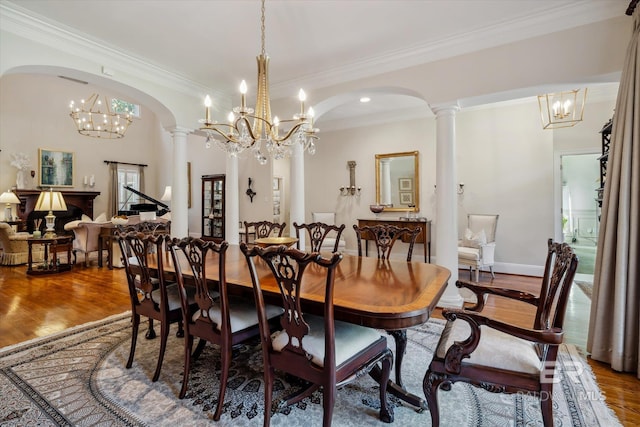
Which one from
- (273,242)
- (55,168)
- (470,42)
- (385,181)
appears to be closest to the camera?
(273,242)

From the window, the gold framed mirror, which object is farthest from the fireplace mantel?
the gold framed mirror

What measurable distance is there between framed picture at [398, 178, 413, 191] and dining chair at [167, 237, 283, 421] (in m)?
4.47

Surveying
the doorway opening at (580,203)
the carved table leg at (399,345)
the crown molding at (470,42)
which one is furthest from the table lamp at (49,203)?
the doorway opening at (580,203)

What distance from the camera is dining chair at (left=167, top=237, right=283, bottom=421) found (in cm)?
176

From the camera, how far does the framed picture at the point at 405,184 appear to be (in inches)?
235

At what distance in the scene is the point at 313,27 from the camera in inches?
119

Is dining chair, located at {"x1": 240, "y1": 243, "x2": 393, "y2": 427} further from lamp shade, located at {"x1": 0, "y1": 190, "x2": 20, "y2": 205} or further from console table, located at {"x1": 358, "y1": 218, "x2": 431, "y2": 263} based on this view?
lamp shade, located at {"x1": 0, "y1": 190, "x2": 20, "y2": 205}

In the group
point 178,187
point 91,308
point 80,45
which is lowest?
point 91,308

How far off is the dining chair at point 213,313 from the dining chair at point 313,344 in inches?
10.8

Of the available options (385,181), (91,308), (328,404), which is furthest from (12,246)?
(328,404)

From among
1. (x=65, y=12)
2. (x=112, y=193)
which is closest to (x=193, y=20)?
(x=65, y=12)

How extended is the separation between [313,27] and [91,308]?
387cm

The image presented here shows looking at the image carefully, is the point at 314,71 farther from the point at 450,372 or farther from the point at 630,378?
the point at 630,378

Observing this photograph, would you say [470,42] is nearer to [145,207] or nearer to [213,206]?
[213,206]
